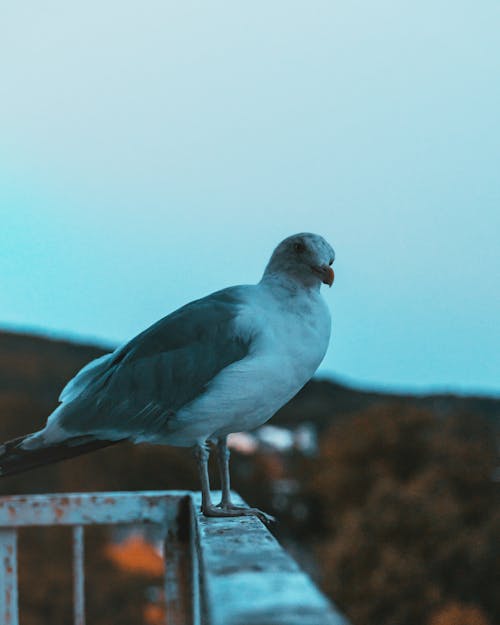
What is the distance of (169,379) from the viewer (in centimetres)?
249

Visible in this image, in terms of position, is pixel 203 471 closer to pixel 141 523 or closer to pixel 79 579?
pixel 141 523

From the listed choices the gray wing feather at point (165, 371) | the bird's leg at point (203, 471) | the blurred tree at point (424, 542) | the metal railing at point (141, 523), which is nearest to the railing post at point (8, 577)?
the metal railing at point (141, 523)

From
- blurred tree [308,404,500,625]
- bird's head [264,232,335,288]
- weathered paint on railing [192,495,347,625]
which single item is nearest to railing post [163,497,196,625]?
bird's head [264,232,335,288]

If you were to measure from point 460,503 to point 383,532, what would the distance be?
103 inches

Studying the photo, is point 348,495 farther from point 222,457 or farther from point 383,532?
point 222,457

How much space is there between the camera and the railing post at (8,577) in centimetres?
253

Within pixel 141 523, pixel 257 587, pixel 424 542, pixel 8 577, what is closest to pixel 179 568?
pixel 141 523

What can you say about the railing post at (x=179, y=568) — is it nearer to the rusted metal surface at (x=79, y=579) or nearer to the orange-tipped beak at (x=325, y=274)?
the rusted metal surface at (x=79, y=579)

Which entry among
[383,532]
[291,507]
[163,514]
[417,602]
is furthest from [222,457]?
[291,507]

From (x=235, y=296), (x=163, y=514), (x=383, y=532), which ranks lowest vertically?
(x=383, y=532)

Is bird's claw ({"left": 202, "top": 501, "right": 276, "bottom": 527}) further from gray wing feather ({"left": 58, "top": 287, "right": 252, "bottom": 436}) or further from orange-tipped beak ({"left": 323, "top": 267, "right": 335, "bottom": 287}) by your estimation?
orange-tipped beak ({"left": 323, "top": 267, "right": 335, "bottom": 287})

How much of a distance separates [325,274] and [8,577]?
1197mm

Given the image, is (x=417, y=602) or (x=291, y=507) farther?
(x=291, y=507)

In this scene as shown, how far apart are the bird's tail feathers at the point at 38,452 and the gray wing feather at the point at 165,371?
60 millimetres
